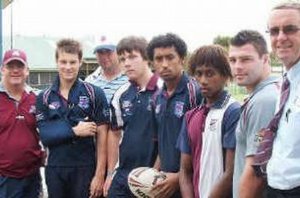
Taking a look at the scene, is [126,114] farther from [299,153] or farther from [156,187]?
[299,153]

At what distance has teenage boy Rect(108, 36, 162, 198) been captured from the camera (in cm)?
471

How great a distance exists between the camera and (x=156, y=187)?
4254 millimetres

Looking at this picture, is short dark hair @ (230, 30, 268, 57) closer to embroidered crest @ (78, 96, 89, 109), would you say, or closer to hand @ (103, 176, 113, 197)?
embroidered crest @ (78, 96, 89, 109)

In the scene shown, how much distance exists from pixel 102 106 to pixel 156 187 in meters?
1.20

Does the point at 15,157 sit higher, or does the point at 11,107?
the point at 11,107

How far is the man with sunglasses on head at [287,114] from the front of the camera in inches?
106

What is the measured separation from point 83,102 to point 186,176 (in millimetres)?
1483

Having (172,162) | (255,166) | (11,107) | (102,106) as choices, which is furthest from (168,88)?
(11,107)

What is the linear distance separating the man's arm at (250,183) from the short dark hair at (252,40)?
28.9 inches

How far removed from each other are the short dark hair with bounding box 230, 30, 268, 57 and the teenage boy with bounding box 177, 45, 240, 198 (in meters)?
0.41

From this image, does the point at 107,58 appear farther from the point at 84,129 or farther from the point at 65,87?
the point at 84,129

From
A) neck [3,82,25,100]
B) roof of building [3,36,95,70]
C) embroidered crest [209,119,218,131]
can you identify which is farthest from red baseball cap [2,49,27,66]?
roof of building [3,36,95,70]

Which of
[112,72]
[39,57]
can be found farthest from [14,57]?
[39,57]

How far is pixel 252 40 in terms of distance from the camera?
11.3ft
